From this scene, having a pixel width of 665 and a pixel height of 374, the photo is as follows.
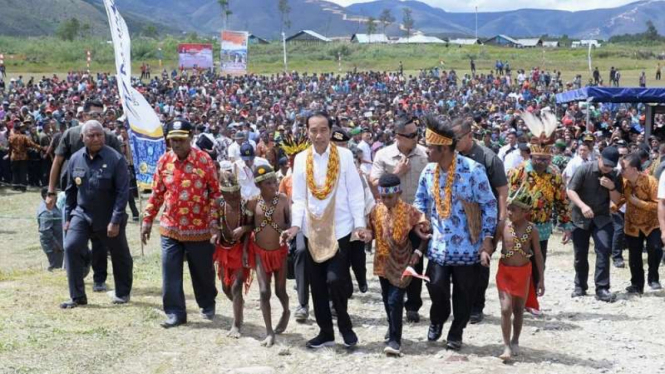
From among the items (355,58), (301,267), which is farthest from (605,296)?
(355,58)

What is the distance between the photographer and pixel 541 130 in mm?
7367

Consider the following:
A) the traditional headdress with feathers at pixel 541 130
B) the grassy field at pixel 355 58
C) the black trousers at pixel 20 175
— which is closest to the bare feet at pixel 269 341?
the traditional headdress with feathers at pixel 541 130

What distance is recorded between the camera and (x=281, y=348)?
6.50m

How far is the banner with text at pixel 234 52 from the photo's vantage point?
41.0 m

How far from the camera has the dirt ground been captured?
6109 millimetres

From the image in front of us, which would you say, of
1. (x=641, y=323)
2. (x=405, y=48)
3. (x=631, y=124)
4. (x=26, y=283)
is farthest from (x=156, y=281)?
(x=405, y=48)

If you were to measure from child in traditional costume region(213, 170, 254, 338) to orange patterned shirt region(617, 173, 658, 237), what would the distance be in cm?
424

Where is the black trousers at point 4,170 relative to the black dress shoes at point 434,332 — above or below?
above

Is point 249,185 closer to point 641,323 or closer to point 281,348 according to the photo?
point 281,348

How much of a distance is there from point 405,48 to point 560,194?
3303 inches

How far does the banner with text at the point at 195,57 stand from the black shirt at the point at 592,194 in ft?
161

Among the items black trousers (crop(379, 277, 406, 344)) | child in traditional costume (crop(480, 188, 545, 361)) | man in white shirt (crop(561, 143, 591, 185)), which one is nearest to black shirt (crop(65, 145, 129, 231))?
black trousers (crop(379, 277, 406, 344))

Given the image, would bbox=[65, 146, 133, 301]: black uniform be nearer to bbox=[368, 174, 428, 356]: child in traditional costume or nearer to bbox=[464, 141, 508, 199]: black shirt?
bbox=[368, 174, 428, 356]: child in traditional costume

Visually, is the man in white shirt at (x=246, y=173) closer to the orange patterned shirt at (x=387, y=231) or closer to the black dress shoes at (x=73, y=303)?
the black dress shoes at (x=73, y=303)
